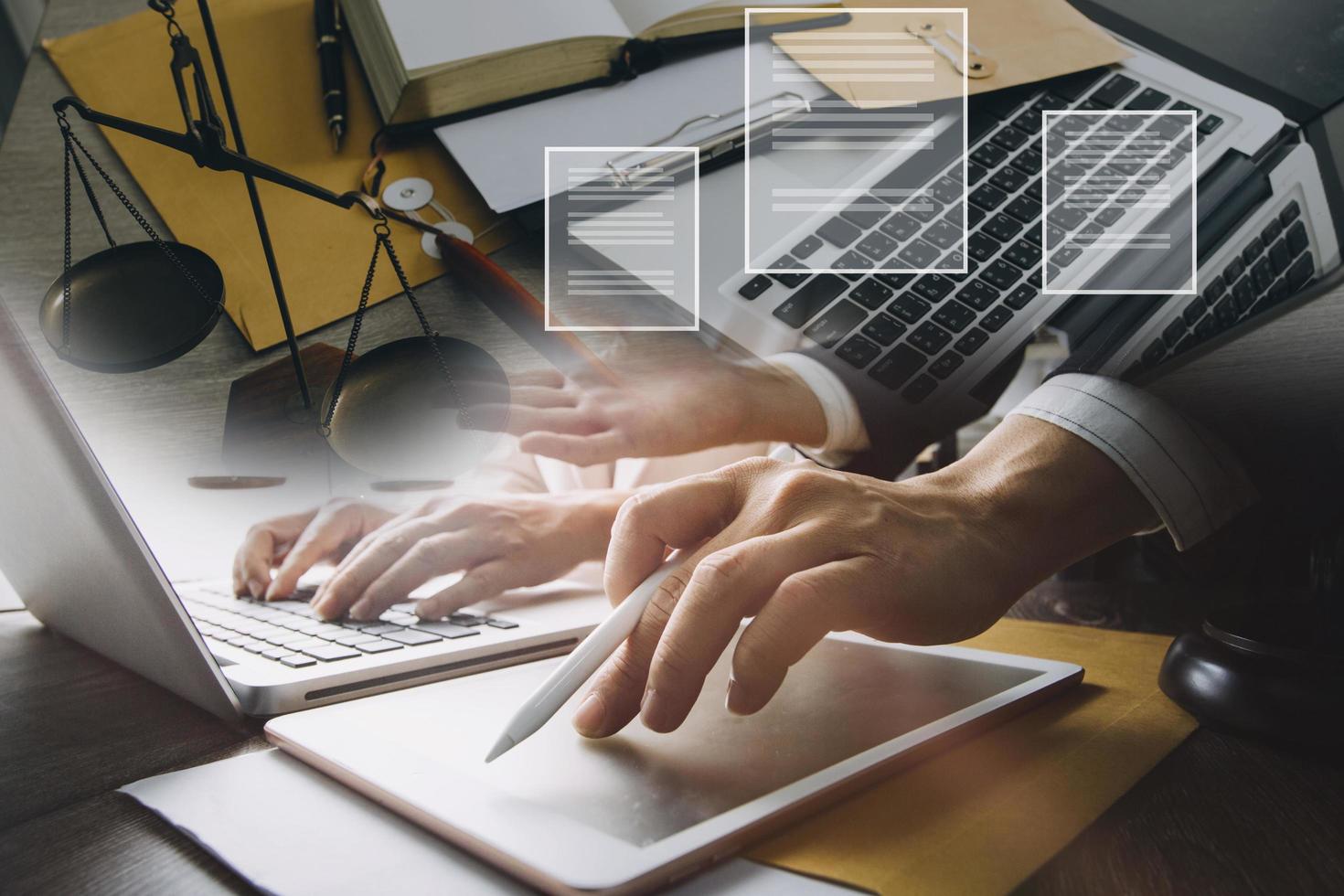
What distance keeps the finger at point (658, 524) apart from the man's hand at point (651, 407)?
6cm

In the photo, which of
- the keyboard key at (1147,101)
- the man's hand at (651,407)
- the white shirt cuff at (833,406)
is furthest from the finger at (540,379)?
the keyboard key at (1147,101)

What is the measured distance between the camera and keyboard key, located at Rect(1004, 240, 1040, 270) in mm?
403

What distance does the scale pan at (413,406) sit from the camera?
0.37 m

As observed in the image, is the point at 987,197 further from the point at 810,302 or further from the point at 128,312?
the point at 128,312

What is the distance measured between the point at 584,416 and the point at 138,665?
237 millimetres

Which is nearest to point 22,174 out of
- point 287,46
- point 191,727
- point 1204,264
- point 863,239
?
point 287,46

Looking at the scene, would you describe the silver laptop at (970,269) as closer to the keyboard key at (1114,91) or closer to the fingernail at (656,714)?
the keyboard key at (1114,91)

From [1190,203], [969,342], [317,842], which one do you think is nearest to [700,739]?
[317,842]

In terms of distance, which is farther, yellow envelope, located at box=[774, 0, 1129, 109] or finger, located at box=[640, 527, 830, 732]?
yellow envelope, located at box=[774, 0, 1129, 109]

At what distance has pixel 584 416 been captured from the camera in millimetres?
408

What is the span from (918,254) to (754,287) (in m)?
0.08

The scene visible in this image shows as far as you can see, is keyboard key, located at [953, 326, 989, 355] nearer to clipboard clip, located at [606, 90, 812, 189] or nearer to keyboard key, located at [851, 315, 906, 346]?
keyboard key, located at [851, 315, 906, 346]

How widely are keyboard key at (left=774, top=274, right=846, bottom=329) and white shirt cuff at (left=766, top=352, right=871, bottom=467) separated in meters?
0.02

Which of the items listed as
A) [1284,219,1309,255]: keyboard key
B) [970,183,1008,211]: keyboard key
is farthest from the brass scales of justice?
[1284,219,1309,255]: keyboard key
